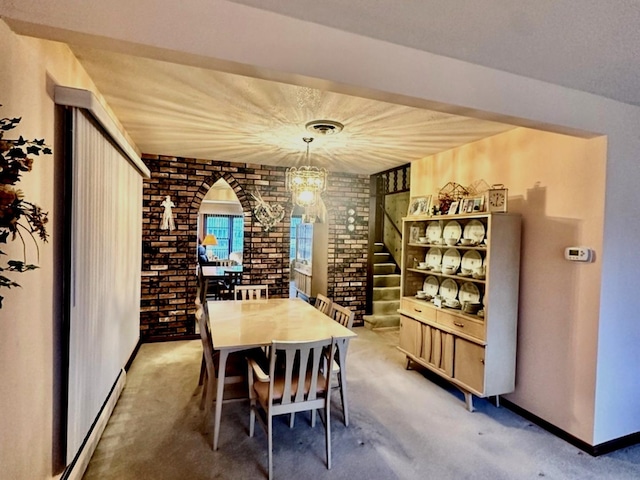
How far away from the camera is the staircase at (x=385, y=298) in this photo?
18.1ft

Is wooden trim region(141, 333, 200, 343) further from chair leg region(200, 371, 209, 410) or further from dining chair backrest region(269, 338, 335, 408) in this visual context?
dining chair backrest region(269, 338, 335, 408)

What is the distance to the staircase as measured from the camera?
5.52m

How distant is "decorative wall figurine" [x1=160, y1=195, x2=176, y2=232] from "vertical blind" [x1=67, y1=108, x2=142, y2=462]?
1077mm

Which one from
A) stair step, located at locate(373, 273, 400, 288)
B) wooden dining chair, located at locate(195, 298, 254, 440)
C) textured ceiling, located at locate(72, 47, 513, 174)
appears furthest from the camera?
stair step, located at locate(373, 273, 400, 288)

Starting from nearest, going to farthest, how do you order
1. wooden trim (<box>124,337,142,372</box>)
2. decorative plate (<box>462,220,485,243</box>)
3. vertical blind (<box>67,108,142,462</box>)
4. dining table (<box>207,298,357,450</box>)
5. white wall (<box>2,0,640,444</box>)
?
white wall (<box>2,0,640,444</box>)
vertical blind (<box>67,108,142,462</box>)
dining table (<box>207,298,357,450</box>)
decorative plate (<box>462,220,485,243</box>)
wooden trim (<box>124,337,142,372</box>)

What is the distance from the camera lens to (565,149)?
272 cm

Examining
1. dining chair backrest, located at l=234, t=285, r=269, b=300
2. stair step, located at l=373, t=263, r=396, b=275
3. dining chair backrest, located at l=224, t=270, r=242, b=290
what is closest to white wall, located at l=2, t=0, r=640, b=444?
dining chair backrest, located at l=234, t=285, r=269, b=300

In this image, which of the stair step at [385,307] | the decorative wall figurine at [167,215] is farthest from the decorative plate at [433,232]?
the decorative wall figurine at [167,215]

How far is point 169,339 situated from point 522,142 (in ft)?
15.6

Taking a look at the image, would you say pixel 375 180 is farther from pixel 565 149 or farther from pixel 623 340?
pixel 623 340

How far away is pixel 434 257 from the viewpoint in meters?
3.86

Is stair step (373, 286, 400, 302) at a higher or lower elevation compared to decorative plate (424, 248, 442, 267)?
lower

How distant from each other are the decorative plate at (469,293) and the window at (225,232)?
27.6ft

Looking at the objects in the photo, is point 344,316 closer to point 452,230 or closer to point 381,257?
point 452,230
